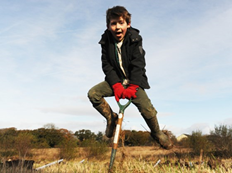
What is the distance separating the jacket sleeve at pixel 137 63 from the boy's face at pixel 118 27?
0.89 ft

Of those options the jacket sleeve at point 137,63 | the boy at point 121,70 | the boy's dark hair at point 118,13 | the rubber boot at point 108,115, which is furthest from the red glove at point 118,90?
the boy's dark hair at point 118,13

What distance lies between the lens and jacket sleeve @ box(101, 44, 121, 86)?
421 cm

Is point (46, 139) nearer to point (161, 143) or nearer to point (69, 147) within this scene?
point (69, 147)

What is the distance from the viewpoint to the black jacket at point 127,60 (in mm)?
4258

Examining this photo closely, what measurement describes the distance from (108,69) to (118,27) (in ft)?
Answer: 2.43

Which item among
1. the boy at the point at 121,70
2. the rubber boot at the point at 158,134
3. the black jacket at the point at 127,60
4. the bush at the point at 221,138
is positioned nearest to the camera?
the boy at the point at 121,70

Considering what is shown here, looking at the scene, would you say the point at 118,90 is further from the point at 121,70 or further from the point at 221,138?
the point at 221,138

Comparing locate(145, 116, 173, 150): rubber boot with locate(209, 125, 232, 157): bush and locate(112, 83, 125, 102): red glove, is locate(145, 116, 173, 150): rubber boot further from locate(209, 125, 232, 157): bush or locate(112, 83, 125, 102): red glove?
locate(209, 125, 232, 157): bush

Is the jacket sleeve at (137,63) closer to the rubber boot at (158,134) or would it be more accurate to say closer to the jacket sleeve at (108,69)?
the jacket sleeve at (108,69)

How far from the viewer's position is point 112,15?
4.15 m

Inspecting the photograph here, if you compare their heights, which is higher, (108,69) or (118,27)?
(118,27)

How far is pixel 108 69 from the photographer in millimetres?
4383

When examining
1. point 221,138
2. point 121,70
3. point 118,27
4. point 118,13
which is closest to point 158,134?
point 121,70

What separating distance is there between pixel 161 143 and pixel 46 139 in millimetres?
16793
